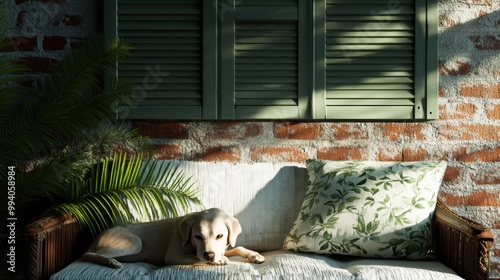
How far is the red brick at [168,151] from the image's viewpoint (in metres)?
3.85

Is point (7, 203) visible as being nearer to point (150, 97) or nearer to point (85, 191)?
point (85, 191)

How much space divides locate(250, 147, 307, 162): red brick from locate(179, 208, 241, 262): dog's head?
2.52 feet

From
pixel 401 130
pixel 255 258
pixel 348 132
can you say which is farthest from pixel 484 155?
pixel 255 258

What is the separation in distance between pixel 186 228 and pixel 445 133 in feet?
5.18

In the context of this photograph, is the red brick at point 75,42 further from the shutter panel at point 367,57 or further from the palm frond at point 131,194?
the shutter panel at point 367,57

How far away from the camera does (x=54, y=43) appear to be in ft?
12.6

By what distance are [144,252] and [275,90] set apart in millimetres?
1125

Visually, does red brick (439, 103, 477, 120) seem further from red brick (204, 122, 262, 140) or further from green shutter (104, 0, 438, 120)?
red brick (204, 122, 262, 140)

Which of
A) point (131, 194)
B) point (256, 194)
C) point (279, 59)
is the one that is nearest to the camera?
point (131, 194)

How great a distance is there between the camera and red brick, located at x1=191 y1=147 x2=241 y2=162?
386 cm

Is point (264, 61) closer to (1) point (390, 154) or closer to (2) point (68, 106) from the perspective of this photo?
(1) point (390, 154)

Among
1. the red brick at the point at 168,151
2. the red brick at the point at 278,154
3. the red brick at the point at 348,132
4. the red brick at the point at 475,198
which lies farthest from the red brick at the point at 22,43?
the red brick at the point at 475,198

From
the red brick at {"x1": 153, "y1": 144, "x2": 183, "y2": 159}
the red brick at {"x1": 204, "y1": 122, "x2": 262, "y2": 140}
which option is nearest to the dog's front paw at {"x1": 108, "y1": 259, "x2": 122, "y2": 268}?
the red brick at {"x1": 153, "y1": 144, "x2": 183, "y2": 159}

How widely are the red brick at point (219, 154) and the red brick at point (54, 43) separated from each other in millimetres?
919
